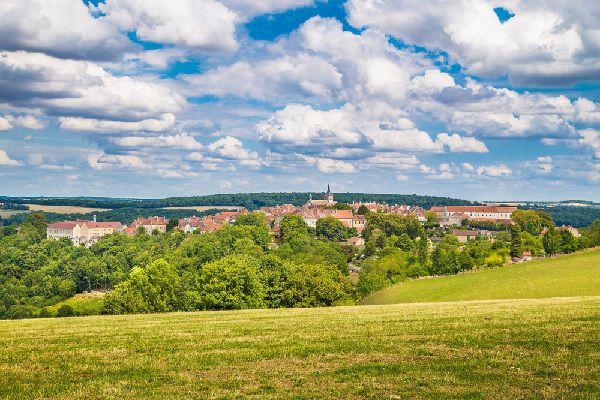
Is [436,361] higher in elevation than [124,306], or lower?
higher

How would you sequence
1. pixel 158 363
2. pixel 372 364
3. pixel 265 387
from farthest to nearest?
1. pixel 158 363
2. pixel 372 364
3. pixel 265 387

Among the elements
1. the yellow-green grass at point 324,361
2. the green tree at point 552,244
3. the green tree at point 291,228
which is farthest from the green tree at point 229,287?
the green tree at point 291,228

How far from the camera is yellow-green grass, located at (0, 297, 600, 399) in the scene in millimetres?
13594

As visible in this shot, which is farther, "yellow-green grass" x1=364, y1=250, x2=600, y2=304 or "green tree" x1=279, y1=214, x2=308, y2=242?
"green tree" x1=279, y1=214, x2=308, y2=242

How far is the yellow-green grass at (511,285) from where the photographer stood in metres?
63.0

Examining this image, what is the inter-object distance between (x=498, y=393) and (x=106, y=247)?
173 meters

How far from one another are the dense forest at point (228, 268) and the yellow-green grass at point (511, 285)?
8136 mm

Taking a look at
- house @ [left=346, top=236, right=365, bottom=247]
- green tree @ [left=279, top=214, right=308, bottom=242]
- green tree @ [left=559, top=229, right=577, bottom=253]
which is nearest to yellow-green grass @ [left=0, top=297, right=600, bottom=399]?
green tree @ [left=559, top=229, right=577, bottom=253]

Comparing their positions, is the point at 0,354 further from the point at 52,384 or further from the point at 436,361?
the point at 436,361

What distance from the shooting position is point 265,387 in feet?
46.0

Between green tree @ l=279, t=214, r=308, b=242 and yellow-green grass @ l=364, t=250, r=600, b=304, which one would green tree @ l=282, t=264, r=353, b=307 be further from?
green tree @ l=279, t=214, r=308, b=242

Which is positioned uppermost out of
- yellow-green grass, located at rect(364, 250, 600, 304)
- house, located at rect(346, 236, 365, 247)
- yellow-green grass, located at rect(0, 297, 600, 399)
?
yellow-green grass, located at rect(0, 297, 600, 399)

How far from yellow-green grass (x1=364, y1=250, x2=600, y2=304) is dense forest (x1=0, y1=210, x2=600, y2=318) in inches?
320

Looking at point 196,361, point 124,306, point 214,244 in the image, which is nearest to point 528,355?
point 196,361
